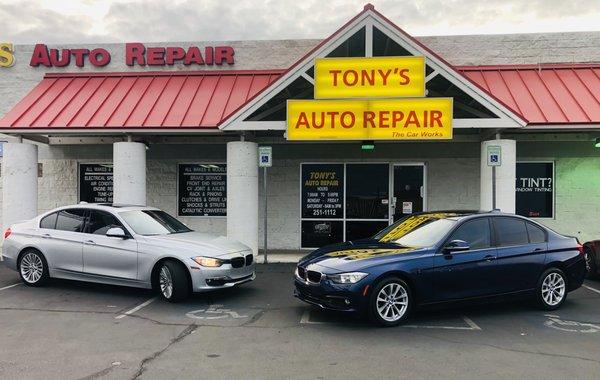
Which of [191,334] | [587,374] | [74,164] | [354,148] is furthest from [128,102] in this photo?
[587,374]

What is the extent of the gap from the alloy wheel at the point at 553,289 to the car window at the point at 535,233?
55cm

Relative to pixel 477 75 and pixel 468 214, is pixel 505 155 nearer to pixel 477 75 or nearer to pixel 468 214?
pixel 477 75

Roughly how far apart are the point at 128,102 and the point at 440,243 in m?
9.05

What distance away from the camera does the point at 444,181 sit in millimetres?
13680

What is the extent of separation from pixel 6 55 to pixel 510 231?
1437cm

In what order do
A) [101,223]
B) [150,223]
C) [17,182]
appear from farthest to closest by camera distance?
1. [17,182]
2. [150,223]
3. [101,223]

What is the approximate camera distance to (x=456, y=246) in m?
7.01

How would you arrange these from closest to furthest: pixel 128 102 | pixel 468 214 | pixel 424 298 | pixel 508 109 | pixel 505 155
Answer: pixel 424 298 → pixel 468 214 → pixel 508 109 → pixel 505 155 → pixel 128 102

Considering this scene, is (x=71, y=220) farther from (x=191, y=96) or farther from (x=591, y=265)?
(x=591, y=265)

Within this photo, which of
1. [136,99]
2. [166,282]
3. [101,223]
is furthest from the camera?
[136,99]

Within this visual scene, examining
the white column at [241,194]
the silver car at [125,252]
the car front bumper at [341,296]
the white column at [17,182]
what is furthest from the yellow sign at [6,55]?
the car front bumper at [341,296]

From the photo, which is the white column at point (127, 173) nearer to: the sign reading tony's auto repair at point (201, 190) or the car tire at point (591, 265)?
the sign reading tony's auto repair at point (201, 190)

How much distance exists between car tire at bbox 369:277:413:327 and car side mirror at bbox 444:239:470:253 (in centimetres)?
81

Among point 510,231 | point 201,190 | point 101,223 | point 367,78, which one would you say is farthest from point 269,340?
point 201,190
